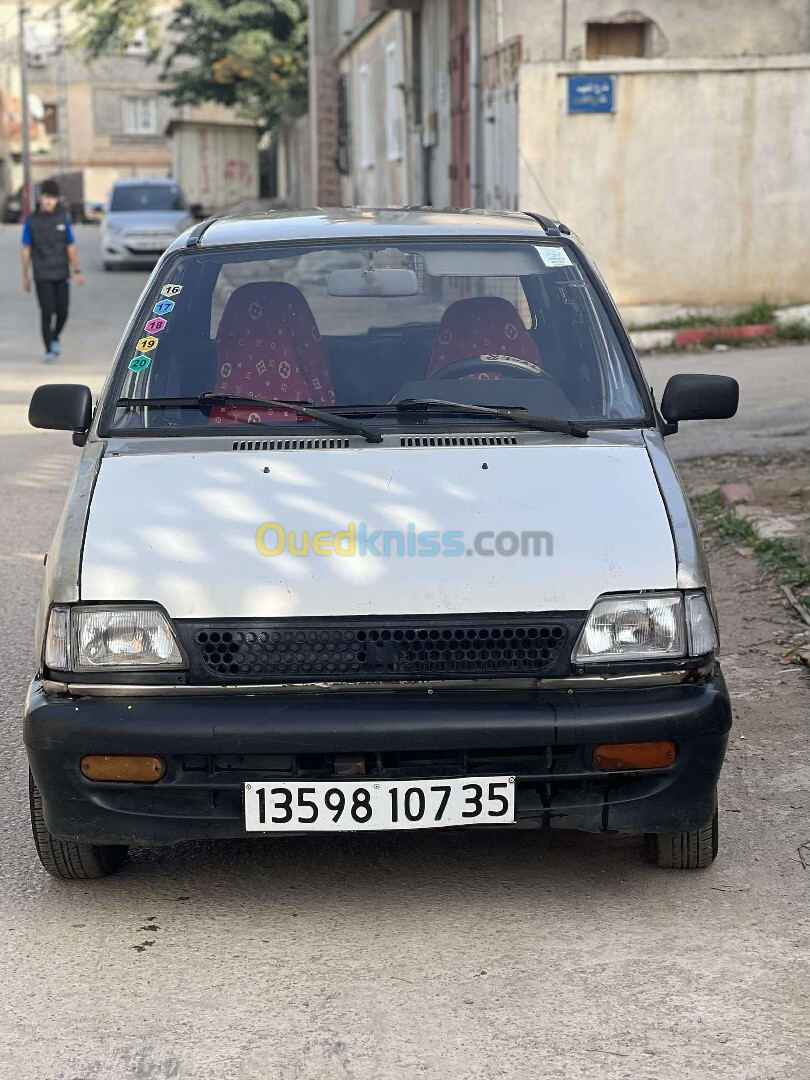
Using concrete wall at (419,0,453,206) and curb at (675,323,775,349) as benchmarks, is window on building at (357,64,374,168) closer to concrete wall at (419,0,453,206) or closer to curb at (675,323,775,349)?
concrete wall at (419,0,453,206)

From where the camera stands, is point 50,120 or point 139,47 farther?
point 50,120

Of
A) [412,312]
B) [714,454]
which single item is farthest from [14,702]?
[714,454]

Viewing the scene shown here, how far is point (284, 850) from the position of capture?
430cm

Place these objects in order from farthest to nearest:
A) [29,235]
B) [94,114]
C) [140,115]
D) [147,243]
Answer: [140,115] → [94,114] → [147,243] → [29,235]

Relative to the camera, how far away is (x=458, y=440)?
4309 millimetres

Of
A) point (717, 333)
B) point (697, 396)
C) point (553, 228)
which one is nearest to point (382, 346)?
point (553, 228)

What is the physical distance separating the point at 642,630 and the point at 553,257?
1.70 metres

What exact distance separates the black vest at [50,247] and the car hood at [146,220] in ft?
37.8

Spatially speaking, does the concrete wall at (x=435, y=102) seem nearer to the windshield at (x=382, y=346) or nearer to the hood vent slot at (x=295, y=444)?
the windshield at (x=382, y=346)

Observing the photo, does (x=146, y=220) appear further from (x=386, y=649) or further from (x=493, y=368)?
(x=386, y=649)

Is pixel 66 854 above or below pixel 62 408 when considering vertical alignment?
below

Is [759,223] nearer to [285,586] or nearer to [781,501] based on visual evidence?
[781,501]

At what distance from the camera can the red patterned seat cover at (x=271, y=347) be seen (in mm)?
4793

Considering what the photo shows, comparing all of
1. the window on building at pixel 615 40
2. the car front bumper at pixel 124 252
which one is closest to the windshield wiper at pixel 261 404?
the window on building at pixel 615 40
